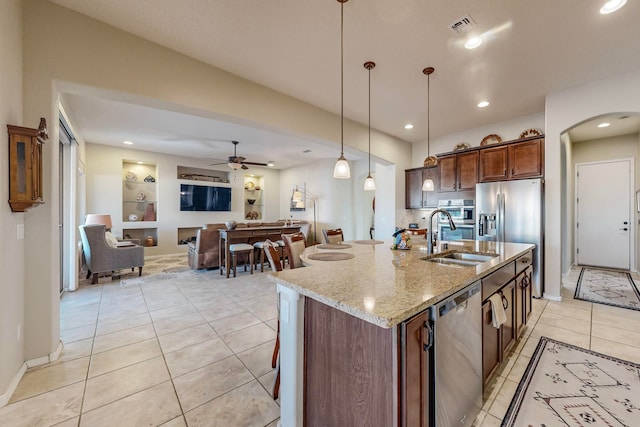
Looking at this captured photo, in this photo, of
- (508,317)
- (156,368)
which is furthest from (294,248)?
(508,317)

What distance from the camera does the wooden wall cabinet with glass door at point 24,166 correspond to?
177cm

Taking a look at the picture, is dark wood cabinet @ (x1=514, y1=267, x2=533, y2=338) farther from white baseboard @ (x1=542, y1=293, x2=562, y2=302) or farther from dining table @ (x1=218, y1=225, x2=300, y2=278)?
dining table @ (x1=218, y1=225, x2=300, y2=278)

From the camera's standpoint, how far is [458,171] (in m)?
4.83

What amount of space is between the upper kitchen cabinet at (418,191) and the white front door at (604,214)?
324 centimetres

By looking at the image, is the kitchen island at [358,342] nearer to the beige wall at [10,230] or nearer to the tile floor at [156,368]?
the tile floor at [156,368]

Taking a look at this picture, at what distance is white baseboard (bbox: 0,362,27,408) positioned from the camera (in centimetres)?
167

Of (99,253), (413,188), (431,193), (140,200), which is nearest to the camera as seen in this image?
(99,253)

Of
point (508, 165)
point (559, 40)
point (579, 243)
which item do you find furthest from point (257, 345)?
point (579, 243)

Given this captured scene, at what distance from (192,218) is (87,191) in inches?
94.8

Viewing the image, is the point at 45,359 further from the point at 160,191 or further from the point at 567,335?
the point at 160,191

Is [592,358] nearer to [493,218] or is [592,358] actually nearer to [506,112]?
[493,218]

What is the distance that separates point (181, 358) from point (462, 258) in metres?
2.66

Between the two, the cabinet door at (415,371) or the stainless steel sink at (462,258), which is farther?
the stainless steel sink at (462,258)

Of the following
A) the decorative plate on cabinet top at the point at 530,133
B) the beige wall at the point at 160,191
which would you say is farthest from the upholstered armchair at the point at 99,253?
the decorative plate on cabinet top at the point at 530,133
